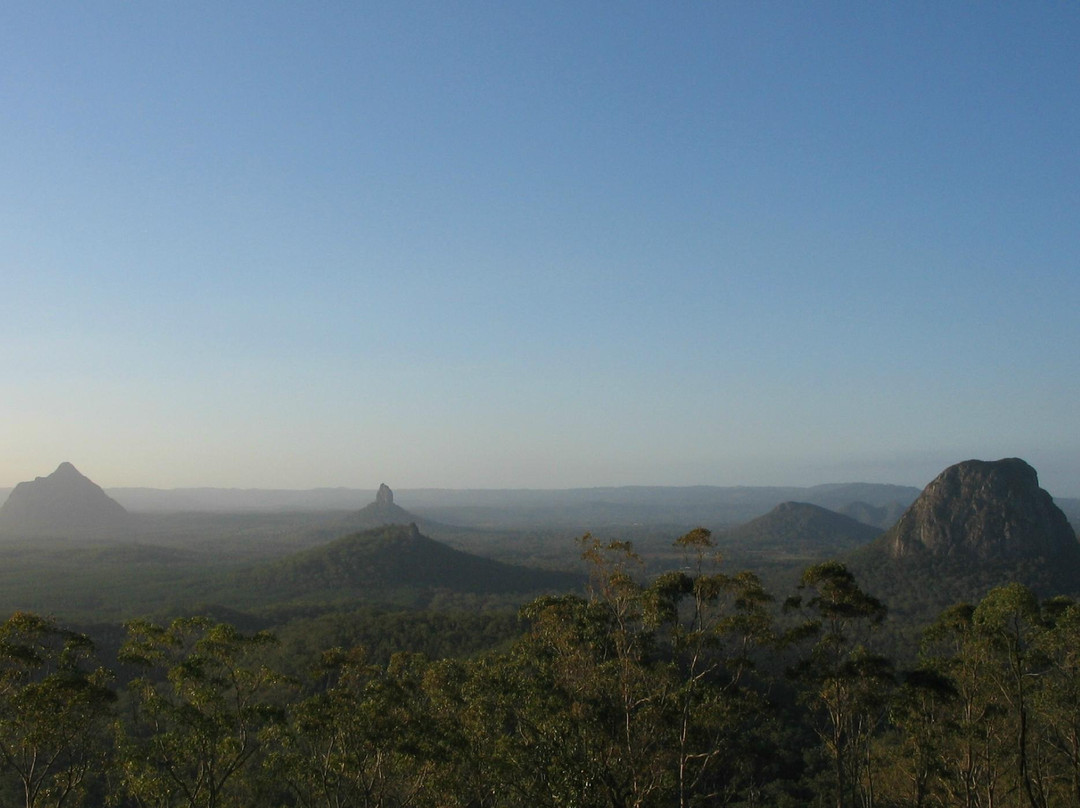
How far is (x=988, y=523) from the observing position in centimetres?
12838

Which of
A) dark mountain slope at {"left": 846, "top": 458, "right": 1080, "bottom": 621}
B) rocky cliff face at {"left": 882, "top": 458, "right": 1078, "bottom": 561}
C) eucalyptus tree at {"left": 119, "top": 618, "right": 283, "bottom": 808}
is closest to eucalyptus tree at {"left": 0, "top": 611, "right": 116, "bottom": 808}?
eucalyptus tree at {"left": 119, "top": 618, "right": 283, "bottom": 808}

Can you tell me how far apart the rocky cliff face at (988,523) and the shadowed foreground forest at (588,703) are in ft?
378

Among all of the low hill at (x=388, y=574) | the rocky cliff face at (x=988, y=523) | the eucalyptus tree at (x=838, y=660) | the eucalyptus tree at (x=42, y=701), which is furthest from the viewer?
the low hill at (x=388, y=574)

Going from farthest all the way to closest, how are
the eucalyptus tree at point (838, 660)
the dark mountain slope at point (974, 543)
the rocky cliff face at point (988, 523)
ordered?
the rocky cliff face at point (988, 523) → the dark mountain slope at point (974, 543) → the eucalyptus tree at point (838, 660)

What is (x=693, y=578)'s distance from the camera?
21500mm

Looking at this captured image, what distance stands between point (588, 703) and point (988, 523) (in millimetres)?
133293

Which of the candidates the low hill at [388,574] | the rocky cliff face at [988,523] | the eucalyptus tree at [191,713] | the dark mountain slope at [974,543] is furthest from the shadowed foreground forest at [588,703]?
the rocky cliff face at [988,523]

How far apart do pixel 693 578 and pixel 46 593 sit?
119 meters

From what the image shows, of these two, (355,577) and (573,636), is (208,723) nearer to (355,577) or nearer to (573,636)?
(573,636)

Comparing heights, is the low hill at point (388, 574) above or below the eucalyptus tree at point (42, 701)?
below

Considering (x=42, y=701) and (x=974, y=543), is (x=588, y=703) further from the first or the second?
(x=974, y=543)

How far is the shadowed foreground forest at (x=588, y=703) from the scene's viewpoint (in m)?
17.9

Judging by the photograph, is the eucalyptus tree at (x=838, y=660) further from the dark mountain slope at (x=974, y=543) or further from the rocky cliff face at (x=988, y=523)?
the rocky cliff face at (x=988, y=523)

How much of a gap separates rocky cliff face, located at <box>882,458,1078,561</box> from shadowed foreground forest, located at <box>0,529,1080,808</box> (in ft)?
378
